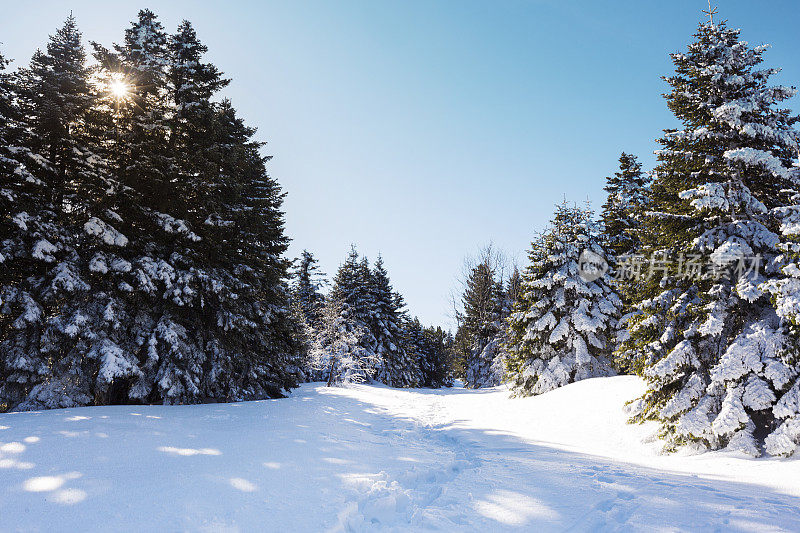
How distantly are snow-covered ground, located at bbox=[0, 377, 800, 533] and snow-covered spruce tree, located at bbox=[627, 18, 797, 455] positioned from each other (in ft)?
3.26

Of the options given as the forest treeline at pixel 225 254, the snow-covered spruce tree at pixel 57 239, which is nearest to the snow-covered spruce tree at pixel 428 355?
the forest treeline at pixel 225 254

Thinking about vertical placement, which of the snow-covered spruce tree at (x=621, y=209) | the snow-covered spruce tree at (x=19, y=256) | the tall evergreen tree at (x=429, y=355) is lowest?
the tall evergreen tree at (x=429, y=355)

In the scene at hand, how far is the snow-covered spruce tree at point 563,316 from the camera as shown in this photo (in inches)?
687

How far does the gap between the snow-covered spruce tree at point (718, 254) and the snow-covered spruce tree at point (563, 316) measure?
7753 millimetres

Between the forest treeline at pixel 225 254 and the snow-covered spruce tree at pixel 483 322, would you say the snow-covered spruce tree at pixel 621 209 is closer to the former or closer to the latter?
the forest treeline at pixel 225 254

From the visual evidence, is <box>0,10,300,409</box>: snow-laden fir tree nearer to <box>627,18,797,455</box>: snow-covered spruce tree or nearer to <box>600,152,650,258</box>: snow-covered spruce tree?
<box>627,18,797,455</box>: snow-covered spruce tree

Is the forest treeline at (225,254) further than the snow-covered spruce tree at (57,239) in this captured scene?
No

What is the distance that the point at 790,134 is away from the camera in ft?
27.8

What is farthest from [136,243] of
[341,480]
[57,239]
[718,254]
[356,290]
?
[356,290]

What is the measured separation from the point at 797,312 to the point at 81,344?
50.9 ft

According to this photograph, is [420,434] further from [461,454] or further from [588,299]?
[588,299]

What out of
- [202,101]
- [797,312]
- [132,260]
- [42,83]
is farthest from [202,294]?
[797,312]

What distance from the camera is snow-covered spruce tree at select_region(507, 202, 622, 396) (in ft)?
57.2

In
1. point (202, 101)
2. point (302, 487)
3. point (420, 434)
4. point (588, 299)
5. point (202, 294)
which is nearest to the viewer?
point (302, 487)
